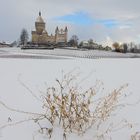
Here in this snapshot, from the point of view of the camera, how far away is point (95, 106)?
16.0 ft

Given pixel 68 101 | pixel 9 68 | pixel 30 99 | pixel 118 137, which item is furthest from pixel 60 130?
pixel 9 68

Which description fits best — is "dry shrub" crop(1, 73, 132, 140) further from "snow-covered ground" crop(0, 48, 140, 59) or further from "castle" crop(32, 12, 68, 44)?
"castle" crop(32, 12, 68, 44)

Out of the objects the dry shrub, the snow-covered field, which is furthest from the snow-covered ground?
the dry shrub

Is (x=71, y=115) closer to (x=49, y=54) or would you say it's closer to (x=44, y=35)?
(x=49, y=54)

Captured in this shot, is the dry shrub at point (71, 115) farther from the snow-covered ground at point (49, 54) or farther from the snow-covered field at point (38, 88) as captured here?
the snow-covered ground at point (49, 54)


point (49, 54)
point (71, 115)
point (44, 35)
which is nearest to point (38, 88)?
point (71, 115)

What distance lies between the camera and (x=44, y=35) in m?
49.4

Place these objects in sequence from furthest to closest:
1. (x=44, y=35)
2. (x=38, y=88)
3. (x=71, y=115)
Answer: (x=44, y=35), (x=38, y=88), (x=71, y=115)

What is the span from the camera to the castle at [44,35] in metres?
47.0

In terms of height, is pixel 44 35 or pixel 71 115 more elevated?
pixel 44 35

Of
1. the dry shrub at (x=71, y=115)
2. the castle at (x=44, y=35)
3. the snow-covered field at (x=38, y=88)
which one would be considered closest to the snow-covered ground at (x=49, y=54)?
the snow-covered field at (x=38, y=88)

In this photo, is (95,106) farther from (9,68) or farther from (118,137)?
(9,68)

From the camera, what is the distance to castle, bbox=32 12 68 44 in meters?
47.0

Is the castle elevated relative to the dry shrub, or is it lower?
elevated
